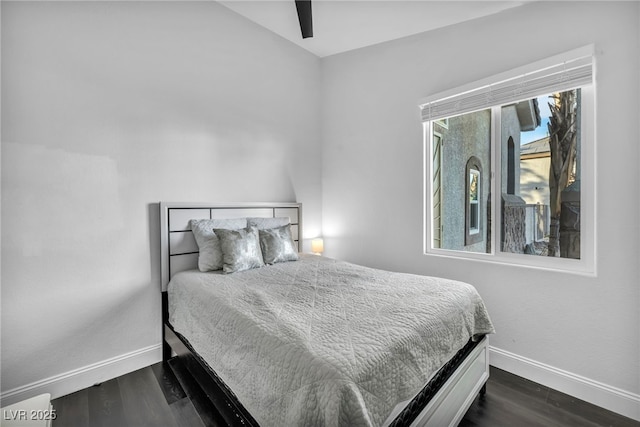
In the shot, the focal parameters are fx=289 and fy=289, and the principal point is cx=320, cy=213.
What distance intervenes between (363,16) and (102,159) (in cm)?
248

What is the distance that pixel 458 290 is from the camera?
1.77m

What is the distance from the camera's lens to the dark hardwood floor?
Result: 1.70m

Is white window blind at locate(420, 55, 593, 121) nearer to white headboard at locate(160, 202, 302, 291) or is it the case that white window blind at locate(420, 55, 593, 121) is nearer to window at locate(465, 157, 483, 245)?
window at locate(465, 157, 483, 245)

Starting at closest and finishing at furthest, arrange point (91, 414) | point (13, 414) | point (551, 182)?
point (13, 414) < point (91, 414) < point (551, 182)

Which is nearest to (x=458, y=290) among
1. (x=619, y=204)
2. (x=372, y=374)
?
(x=372, y=374)

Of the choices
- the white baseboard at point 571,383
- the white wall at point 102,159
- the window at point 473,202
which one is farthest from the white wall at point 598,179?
the white wall at point 102,159

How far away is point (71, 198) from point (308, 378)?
1.99 metres

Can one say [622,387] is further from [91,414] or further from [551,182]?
[91,414]

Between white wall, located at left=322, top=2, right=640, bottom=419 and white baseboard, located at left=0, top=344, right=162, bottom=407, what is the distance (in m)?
2.13

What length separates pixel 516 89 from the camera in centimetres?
217

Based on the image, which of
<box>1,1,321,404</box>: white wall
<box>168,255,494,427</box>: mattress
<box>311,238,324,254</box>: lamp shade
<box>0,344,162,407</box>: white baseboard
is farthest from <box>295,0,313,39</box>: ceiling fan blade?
<box>0,344,162,407</box>: white baseboard

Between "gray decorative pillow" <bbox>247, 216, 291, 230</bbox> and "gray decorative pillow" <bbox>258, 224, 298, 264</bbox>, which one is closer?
"gray decorative pillow" <bbox>258, 224, 298, 264</bbox>

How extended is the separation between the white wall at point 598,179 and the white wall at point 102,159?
50.7 inches

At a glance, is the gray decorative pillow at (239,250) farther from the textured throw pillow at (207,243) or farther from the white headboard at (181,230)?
the white headboard at (181,230)
